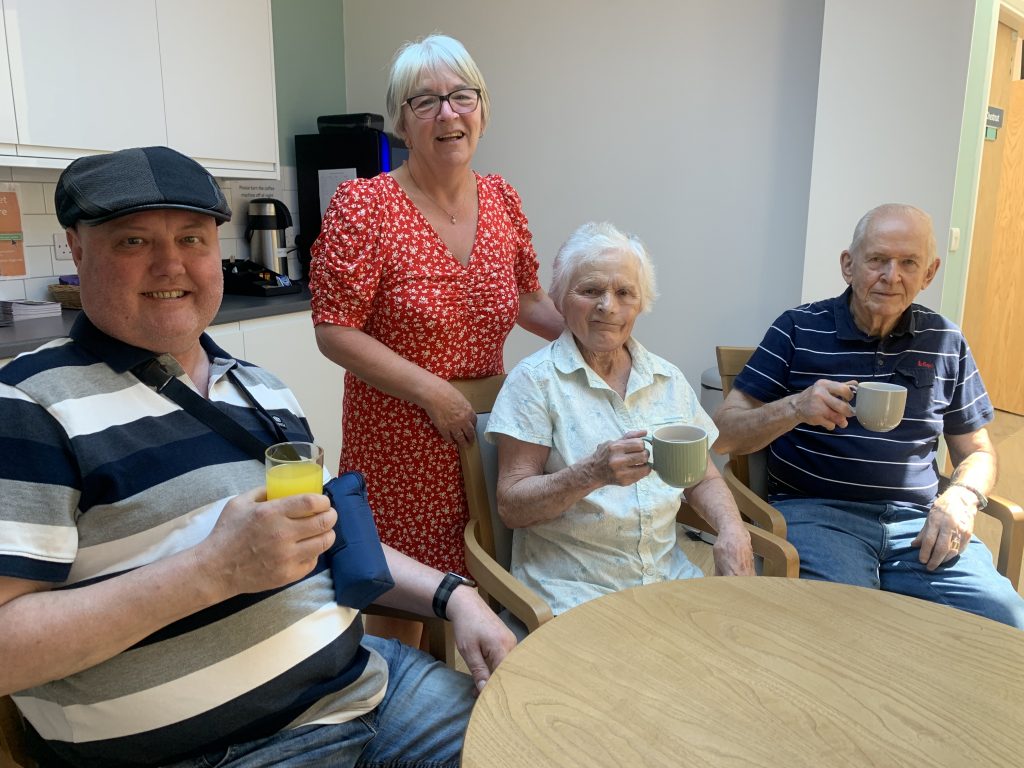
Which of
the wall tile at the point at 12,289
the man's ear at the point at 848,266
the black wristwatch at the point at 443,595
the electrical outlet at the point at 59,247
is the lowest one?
the black wristwatch at the point at 443,595

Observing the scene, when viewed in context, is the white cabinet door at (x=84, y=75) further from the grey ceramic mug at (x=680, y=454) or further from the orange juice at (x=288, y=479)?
the grey ceramic mug at (x=680, y=454)

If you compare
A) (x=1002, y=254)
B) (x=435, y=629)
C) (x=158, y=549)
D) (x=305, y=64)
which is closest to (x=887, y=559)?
(x=435, y=629)

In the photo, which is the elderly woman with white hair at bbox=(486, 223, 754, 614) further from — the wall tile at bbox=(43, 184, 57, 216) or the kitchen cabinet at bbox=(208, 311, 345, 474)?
the wall tile at bbox=(43, 184, 57, 216)

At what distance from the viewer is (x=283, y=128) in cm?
399

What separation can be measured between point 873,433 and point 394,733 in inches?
55.8

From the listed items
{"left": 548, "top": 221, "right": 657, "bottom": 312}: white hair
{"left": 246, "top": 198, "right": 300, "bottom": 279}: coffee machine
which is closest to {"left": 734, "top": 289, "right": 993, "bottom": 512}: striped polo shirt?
{"left": 548, "top": 221, "right": 657, "bottom": 312}: white hair

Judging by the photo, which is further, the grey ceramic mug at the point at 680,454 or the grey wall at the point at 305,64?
the grey wall at the point at 305,64

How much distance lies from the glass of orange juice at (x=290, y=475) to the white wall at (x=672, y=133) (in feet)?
9.58

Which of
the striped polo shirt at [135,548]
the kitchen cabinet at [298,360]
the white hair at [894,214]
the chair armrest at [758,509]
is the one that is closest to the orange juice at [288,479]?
the striped polo shirt at [135,548]

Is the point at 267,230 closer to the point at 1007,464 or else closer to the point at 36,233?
the point at 36,233

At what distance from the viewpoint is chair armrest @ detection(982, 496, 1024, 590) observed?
6.20ft

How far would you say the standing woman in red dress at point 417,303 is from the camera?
1795mm

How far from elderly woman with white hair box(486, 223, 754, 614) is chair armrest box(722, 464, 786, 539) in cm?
19

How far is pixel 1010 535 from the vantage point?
1909 mm
